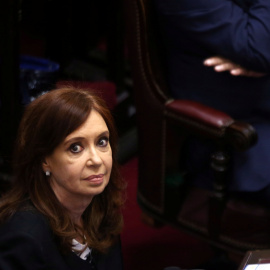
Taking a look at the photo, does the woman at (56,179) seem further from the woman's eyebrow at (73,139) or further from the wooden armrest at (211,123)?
the wooden armrest at (211,123)

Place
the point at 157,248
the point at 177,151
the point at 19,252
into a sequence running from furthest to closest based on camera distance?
the point at 157,248, the point at 177,151, the point at 19,252

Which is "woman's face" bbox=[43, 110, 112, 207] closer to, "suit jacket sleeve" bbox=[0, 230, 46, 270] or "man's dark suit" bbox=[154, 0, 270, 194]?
"suit jacket sleeve" bbox=[0, 230, 46, 270]

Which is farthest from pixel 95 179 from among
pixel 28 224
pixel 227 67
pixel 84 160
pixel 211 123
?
pixel 227 67

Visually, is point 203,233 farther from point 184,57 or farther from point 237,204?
point 184,57

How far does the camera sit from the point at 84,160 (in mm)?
1637

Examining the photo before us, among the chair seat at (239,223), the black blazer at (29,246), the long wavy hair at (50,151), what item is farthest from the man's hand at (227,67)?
the black blazer at (29,246)

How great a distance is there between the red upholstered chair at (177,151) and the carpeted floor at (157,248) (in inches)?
11.9

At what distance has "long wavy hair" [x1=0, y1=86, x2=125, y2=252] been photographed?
64.6 inches

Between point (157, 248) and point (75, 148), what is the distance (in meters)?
1.40

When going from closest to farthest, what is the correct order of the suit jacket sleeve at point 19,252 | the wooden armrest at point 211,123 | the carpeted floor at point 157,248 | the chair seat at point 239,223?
the suit jacket sleeve at point 19,252 < the wooden armrest at point 211,123 < the chair seat at point 239,223 < the carpeted floor at point 157,248

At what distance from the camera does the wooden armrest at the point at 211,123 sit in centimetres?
227

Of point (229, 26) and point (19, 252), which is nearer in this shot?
point (19, 252)

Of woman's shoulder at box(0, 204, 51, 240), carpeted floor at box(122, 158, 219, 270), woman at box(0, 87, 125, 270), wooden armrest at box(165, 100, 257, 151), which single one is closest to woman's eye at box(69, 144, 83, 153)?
woman at box(0, 87, 125, 270)

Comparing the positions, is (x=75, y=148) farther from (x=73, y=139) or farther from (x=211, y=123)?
(x=211, y=123)
